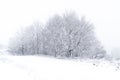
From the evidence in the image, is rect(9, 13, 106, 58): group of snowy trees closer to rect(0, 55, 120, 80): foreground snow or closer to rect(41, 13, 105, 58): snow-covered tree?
rect(41, 13, 105, 58): snow-covered tree

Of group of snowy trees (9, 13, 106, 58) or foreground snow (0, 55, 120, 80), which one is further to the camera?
group of snowy trees (9, 13, 106, 58)

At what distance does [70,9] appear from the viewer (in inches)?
1351

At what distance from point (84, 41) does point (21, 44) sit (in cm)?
2519

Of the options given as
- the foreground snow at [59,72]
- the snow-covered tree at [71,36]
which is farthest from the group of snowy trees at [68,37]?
the foreground snow at [59,72]

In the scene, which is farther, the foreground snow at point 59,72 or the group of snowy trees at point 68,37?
the group of snowy trees at point 68,37

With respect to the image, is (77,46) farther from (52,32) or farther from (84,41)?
(52,32)

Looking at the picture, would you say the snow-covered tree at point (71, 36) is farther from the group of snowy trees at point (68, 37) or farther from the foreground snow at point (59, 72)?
the foreground snow at point (59, 72)

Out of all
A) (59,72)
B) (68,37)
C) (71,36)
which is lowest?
(59,72)

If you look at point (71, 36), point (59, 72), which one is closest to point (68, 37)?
point (71, 36)

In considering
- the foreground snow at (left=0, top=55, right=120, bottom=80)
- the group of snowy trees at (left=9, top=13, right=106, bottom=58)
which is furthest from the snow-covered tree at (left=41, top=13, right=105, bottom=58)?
the foreground snow at (left=0, top=55, right=120, bottom=80)

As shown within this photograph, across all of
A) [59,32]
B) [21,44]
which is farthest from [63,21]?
[21,44]

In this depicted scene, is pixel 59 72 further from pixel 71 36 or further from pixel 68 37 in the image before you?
pixel 68 37

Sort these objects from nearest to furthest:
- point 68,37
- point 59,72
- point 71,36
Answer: point 59,72 < point 71,36 < point 68,37

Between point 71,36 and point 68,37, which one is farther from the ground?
point 71,36
